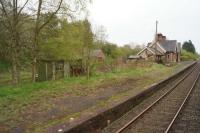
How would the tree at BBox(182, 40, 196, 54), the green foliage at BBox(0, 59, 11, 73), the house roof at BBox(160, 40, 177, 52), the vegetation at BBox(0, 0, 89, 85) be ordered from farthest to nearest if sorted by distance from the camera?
1. the tree at BBox(182, 40, 196, 54)
2. the house roof at BBox(160, 40, 177, 52)
3. the green foliage at BBox(0, 59, 11, 73)
4. the vegetation at BBox(0, 0, 89, 85)

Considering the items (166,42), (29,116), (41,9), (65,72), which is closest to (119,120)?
(29,116)

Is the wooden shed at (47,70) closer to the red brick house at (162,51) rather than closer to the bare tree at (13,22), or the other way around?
the bare tree at (13,22)

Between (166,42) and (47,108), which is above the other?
(166,42)

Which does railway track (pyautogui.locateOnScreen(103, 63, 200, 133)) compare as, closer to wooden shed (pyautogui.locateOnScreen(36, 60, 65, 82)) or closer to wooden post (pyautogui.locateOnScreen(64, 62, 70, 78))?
wooden shed (pyautogui.locateOnScreen(36, 60, 65, 82))

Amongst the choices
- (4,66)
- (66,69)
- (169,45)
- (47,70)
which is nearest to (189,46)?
(169,45)

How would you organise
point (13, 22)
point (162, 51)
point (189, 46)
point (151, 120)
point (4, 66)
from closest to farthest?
1. point (151, 120)
2. point (13, 22)
3. point (4, 66)
4. point (162, 51)
5. point (189, 46)

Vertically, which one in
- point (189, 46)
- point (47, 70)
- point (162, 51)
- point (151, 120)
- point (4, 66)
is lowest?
point (151, 120)

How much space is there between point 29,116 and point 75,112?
1.92 metres

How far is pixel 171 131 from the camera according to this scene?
11398mm

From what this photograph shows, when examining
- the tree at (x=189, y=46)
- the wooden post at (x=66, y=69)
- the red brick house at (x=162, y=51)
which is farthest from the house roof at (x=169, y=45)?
the wooden post at (x=66, y=69)

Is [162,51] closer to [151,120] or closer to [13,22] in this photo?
[13,22]

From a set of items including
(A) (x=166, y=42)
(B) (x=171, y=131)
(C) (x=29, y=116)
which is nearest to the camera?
(B) (x=171, y=131)

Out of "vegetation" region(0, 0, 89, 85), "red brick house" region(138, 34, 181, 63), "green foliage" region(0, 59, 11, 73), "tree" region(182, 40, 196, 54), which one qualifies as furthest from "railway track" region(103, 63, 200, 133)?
"tree" region(182, 40, 196, 54)

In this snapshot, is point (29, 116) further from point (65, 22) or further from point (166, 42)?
point (166, 42)
